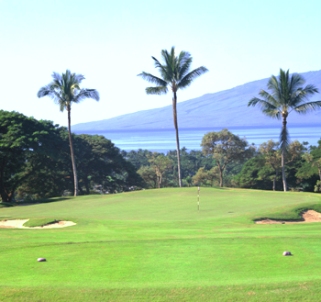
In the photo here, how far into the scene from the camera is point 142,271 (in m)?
9.89

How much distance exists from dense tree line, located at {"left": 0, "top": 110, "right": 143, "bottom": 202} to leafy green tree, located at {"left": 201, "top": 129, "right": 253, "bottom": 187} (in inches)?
409

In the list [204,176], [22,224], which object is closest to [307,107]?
[22,224]

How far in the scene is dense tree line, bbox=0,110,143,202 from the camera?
4328cm

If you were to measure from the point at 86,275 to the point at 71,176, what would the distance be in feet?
160

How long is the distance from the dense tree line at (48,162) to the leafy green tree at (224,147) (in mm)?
10380

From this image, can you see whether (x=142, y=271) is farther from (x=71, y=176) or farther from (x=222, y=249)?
(x=71, y=176)

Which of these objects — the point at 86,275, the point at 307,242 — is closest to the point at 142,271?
the point at 86,275

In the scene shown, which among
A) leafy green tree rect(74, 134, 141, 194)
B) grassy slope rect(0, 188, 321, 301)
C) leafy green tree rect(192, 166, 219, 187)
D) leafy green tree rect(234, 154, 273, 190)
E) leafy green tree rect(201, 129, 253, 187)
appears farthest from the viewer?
leafy green tree rect(192, 166, 219, 187)

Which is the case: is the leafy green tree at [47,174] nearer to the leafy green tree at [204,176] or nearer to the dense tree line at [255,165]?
the dense tree line at [255,165]

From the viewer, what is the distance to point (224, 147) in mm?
62281

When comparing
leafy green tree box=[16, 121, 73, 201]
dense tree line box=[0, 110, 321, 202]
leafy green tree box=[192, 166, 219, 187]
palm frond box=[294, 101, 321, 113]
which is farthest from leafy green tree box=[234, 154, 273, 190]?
leafy green tree box=[16, 121, 73, 201]

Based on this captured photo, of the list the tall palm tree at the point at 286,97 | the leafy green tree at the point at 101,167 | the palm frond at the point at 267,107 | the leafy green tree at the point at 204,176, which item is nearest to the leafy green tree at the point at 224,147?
the leafy green tree at the point at 204,176

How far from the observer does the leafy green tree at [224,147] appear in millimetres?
62062

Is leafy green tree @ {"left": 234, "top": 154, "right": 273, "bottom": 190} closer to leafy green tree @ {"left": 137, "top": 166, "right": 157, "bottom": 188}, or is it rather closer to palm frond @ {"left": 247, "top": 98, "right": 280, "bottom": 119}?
leafy green tree @ {"left": 137, "top": 166, "right": 157, "bottom": 188}
